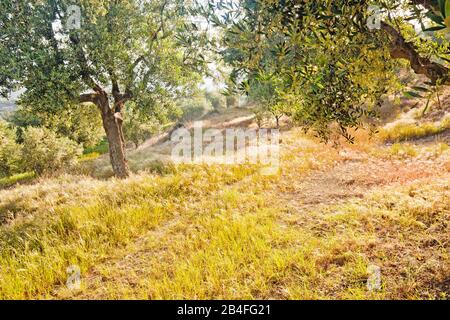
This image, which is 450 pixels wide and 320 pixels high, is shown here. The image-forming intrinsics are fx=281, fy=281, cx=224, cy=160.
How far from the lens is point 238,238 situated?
6914 mm

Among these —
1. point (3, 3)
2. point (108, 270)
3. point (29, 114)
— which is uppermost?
point (3, 3)

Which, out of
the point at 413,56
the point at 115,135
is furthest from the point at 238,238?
the point at 115,135

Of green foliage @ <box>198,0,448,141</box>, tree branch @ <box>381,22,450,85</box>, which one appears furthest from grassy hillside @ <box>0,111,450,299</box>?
tree branch @ <box>381,22,450,85</box>

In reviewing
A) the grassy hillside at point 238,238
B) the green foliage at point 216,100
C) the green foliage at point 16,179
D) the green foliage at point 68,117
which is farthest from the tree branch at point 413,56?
the green foliage at point 216,100

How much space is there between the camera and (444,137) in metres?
17.5

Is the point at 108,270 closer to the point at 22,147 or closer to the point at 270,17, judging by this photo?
the point at 270,17

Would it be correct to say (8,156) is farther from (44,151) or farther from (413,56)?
(413,56)

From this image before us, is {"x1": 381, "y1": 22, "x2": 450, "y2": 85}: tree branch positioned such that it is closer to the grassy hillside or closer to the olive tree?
the grassy hillside

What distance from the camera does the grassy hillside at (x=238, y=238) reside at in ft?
17.1

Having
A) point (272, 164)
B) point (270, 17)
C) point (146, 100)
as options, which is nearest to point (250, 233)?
point (270, 17)

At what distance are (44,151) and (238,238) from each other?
26861 mm

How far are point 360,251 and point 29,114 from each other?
13732mm

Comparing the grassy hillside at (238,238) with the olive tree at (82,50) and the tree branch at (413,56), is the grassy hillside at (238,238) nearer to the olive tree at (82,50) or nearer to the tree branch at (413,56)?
the tree branch at (413,56)

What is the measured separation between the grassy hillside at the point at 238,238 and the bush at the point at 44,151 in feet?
55.7
